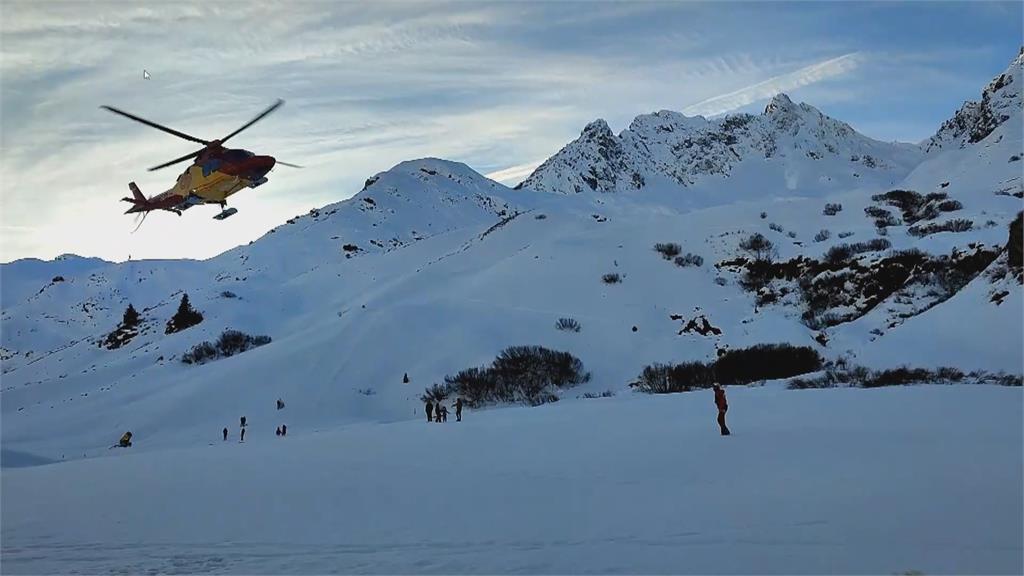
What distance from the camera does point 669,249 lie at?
62625mm

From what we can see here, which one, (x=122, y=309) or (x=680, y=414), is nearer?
(x=680, y=414)

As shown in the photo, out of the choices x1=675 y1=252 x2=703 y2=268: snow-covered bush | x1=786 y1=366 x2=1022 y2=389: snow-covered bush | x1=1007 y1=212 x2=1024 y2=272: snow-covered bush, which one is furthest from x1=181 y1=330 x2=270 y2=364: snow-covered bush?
x1=1007 y1=212 x2=1024 y2=272: snow-covered bush

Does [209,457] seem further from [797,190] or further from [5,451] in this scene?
[797,190]

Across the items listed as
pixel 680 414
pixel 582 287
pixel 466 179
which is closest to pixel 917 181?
pixel 582 287

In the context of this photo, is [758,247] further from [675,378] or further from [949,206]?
[675,378]

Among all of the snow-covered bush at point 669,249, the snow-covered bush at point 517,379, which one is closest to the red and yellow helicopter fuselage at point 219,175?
the snow-covered bush at point 517,379

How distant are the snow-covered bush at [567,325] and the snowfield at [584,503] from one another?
28.4 meters

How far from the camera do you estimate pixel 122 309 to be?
130 meters

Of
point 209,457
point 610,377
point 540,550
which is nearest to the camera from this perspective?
point 540,550

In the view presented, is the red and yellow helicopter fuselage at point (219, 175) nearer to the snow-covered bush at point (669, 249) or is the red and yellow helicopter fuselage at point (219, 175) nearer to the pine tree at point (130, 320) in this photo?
the snow-covered bush at point (669, 249)

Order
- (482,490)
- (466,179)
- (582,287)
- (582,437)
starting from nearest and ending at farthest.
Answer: (482,490), (582,437), (582,287), (466,179)

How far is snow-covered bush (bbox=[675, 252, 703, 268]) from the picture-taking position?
5953cm

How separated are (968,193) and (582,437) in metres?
59.3

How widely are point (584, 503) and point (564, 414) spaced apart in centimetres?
1285
